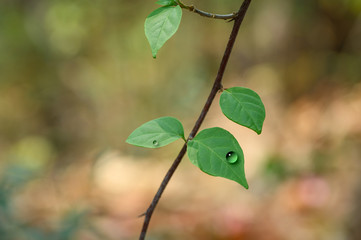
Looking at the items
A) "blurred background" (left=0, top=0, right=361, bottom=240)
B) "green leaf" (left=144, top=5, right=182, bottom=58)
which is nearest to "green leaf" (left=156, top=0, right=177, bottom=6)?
"green leaf" (left=144, top=5, right=182, bottom=58)

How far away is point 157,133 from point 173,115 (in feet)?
11.1

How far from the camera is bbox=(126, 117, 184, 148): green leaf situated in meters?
0.38

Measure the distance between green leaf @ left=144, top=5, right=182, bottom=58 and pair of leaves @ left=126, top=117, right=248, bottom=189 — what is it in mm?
83

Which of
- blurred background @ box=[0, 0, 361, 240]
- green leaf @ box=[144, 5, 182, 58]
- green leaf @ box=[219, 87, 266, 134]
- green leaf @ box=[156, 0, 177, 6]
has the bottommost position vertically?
blurred background @ box=[0, 0, 361, 240]

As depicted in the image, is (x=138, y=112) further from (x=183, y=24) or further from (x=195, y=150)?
(x=195, y=150)

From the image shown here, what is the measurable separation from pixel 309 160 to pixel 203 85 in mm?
1621

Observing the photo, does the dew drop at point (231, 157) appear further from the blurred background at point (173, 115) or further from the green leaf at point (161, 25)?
the blurred background at point (173, 115)

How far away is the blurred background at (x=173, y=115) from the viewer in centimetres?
209

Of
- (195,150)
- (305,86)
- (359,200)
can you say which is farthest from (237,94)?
(305,86)

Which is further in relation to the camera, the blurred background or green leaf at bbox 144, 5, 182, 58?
the blurred background

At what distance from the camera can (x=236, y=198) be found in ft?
7.77

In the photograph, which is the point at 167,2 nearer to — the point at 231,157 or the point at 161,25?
the point at 161,25

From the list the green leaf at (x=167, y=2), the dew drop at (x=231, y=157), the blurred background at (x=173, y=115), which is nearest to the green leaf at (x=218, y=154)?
the dew drop at (x=231, y=157)

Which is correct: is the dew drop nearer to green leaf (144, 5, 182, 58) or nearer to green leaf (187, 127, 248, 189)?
green leaf (187, 127, 248, 189)
